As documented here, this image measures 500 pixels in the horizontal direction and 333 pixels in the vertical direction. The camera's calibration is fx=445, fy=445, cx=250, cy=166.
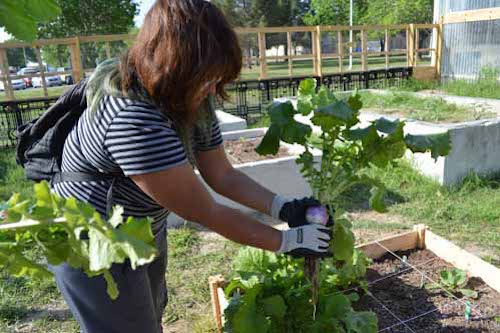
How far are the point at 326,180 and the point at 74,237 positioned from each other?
Result: 1495 mm

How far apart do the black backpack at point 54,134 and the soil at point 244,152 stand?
129 inches

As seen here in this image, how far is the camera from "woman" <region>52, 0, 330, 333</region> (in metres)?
1.34

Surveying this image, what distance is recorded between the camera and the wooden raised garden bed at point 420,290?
2.36 metres

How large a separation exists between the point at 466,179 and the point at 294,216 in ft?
11.8

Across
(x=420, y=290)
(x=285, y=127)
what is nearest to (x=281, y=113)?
(x=285, y=127)

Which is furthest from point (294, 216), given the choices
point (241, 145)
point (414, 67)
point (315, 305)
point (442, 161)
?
point (414, 67)

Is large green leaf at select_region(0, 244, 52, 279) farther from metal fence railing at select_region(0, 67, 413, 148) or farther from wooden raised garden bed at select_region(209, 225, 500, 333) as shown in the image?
metal fence railing at select_region(0, 67, 413, 148)

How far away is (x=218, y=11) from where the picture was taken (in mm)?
1403

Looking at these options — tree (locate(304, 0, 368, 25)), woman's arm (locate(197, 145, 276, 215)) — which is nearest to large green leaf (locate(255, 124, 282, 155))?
woman's arm (locate(197, 145, 276, 215))

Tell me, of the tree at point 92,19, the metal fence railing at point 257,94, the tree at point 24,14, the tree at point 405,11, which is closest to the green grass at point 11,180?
the metal fence railing at point 257,94

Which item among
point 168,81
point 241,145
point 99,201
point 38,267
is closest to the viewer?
point 38,267

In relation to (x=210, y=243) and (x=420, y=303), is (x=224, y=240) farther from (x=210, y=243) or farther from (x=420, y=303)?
(x=420, y=303)

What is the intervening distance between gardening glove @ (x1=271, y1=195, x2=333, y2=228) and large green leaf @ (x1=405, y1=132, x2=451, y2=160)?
0.48 m

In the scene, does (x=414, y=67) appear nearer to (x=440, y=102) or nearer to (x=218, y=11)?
(x=440, y=102)
